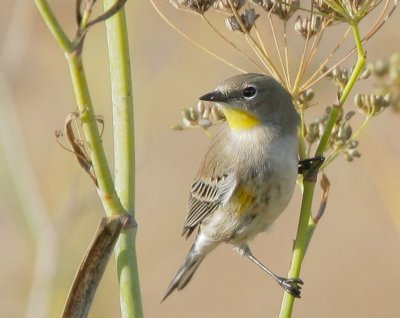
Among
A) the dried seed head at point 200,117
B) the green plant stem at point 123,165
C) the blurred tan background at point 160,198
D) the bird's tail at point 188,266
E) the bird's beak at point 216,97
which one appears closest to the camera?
the green plant stem at point 123,165

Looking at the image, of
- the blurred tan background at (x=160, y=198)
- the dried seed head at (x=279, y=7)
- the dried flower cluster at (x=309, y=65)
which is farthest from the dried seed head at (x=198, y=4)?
the blurred tan background at (x=160, y=198)

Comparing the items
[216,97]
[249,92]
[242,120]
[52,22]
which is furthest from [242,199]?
[52,22]

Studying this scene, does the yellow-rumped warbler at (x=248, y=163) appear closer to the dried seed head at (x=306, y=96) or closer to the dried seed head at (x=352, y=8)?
the dried seed head at (x=306, y=96)

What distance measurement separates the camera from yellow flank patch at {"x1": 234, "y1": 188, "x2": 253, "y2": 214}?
3867 mm

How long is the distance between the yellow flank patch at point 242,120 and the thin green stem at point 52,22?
5.80ft

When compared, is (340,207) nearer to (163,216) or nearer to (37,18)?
(163,216)

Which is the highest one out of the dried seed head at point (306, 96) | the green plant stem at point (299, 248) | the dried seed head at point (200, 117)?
the dried seed head at point (200, 117)

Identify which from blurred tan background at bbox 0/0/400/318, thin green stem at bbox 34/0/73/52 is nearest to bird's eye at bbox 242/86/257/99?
blurred tan background at bbox 0/0/400/318

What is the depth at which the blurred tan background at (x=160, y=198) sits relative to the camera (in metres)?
4.09

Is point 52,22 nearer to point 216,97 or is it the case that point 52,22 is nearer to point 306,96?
point 306,96

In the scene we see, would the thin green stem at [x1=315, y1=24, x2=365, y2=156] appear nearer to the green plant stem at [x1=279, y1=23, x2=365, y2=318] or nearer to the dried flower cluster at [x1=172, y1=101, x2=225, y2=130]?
the green plant stem at [x1=279, y1=23, x2=365, y2=318]

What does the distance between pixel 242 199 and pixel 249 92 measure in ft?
1.59

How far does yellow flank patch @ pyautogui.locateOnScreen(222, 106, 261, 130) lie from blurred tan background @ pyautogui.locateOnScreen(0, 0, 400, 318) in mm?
503

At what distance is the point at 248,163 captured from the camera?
3859mm
